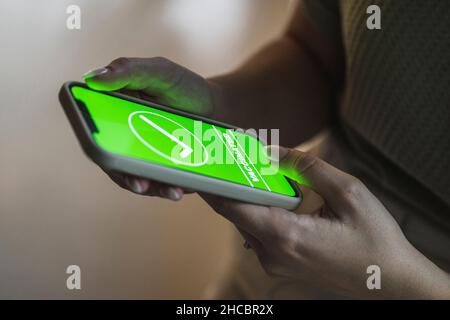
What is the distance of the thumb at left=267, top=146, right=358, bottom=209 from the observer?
43 centimetres

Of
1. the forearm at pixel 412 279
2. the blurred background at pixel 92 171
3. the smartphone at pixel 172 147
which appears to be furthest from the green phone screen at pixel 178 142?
the blurred background at pixel 92 171

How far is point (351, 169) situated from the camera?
622 mm

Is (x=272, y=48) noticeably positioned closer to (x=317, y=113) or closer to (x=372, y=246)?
(x=317, y=113)

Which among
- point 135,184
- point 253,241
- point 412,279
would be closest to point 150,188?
point 135,184

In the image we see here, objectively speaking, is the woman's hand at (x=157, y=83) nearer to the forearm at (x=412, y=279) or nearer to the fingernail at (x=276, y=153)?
the fingernail at (x=276, y=153)

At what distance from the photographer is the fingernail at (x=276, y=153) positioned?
1.54ft

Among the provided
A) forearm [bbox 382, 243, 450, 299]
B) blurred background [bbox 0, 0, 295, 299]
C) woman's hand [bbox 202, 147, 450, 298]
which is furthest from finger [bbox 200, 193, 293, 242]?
blurred background [bbox 0, 0, 295, 299]

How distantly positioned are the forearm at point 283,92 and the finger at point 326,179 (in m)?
0.17

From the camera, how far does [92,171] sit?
1.03 metres

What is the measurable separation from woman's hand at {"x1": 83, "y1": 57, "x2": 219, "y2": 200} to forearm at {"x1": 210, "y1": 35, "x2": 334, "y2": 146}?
0.06 metres

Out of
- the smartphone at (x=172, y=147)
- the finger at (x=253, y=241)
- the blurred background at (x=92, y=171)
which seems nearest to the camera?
the smartphone at (x=172, y=147)

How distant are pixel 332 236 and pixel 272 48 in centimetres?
35

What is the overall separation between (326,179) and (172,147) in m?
0.13
